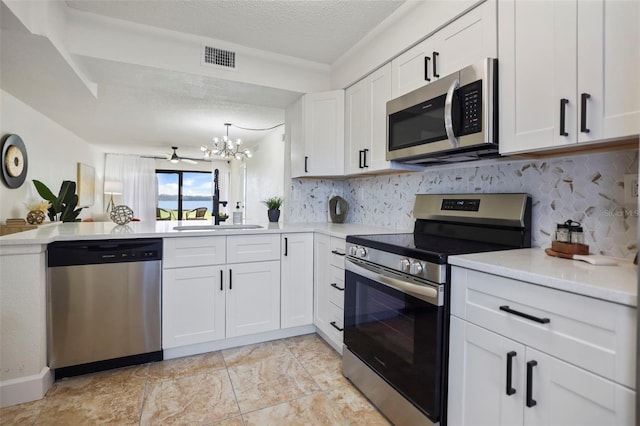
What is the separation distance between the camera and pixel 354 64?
2.67 meters

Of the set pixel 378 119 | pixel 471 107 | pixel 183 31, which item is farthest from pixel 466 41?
pixel 183 31

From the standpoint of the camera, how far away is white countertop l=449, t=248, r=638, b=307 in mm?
871

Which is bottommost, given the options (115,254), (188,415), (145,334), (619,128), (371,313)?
(188,415)

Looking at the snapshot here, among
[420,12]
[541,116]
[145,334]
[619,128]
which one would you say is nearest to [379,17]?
[420,12]

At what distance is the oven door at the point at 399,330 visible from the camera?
1350 mm

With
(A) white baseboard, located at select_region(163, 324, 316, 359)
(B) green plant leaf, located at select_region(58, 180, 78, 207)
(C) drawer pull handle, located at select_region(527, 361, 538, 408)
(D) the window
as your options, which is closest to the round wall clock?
(B) green plant leaf, located at select_region(58, 180, 78, 207)

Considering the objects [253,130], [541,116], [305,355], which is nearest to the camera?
[541,116]

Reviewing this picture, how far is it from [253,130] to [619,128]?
16.7 ft

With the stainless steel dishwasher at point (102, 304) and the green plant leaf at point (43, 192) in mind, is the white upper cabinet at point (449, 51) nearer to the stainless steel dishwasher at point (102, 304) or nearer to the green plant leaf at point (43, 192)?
the stainless steel dishwasher at point (102, 304)

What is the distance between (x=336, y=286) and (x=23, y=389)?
1.89 meters

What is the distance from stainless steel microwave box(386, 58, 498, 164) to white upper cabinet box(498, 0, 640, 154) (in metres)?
0.07

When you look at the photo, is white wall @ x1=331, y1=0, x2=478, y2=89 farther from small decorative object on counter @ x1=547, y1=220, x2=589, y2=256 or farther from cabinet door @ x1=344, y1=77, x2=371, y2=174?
small decorative object on counter @ x1=547, y1=220, x2=589, y2=256

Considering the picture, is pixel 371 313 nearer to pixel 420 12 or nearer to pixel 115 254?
pixel 115 254

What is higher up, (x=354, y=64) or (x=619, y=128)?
(x=354, y=64)
